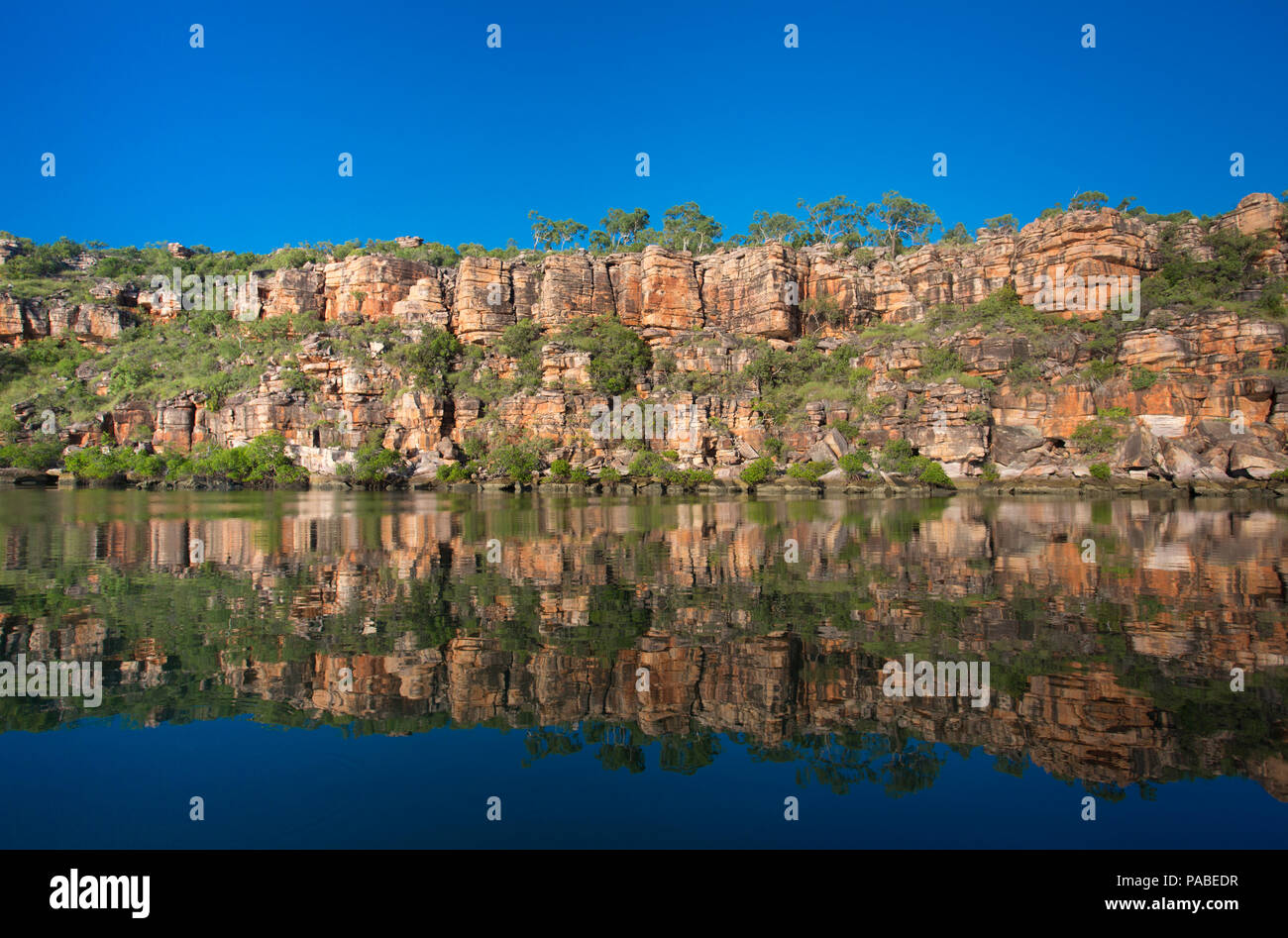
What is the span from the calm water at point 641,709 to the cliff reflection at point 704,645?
0.14ft

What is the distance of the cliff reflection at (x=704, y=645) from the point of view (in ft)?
18.5

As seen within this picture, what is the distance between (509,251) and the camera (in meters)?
85.7

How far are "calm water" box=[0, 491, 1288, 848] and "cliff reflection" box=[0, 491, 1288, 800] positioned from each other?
4cm

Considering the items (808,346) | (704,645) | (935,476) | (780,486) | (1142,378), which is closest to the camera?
(704,645)

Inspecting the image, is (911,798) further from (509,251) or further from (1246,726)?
(509,251)

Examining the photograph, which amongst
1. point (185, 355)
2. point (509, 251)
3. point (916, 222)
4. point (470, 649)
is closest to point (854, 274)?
point (916, 222)

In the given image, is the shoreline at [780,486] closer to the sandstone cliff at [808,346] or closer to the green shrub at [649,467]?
the green shrub at [649,467]

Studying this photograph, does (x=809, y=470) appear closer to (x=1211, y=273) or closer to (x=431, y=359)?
(x=431, y=359)

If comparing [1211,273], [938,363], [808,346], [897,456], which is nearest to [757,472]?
[897,456]

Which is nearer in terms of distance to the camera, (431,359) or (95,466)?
(95,466)

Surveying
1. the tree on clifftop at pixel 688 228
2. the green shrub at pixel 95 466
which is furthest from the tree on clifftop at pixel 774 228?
the green shrub at pixel 95 466

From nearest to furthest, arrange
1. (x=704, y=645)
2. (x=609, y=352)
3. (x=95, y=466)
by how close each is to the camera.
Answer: (x=704, y=645) → (x=95, y=466) → (x=609, y=352)

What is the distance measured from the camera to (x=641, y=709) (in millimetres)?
6254

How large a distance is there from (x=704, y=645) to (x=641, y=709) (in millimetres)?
1972
